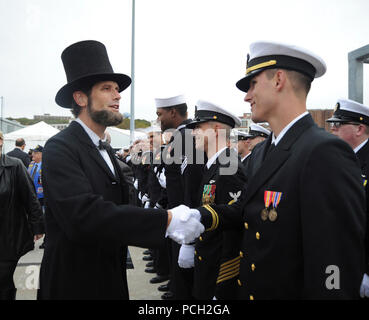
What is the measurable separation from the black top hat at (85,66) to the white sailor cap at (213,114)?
120cm

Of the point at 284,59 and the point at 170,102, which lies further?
the point at 170,102

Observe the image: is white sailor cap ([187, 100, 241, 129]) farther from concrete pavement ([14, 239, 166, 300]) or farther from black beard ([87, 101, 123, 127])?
concrete pavement ([14, 239, 166, 300])

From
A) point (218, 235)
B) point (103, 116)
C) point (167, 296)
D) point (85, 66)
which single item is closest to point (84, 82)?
point (85, 66)

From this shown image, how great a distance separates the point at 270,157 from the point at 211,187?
1037 millimetres

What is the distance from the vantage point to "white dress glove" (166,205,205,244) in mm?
2111

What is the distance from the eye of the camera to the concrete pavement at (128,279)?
4992 mm

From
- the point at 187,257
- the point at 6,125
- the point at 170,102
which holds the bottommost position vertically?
the point at 187,257

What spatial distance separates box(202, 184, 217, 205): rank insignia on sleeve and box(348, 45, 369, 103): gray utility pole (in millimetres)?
2059

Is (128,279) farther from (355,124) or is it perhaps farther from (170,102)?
(355,124)

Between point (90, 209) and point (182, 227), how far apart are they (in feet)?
1.96

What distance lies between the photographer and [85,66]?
2.53 meters

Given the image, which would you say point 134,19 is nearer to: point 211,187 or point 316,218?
point 211,187
